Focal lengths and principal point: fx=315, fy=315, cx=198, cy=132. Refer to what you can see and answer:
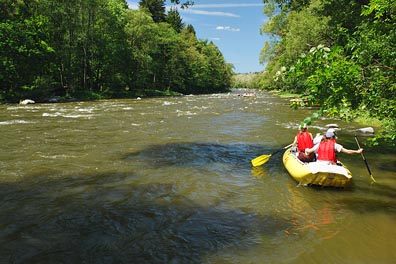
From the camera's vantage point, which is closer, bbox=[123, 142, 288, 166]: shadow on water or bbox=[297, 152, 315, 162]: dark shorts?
bbox=[297, 152, 315, 162]: dark shorts

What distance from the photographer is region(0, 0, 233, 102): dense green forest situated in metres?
29.3

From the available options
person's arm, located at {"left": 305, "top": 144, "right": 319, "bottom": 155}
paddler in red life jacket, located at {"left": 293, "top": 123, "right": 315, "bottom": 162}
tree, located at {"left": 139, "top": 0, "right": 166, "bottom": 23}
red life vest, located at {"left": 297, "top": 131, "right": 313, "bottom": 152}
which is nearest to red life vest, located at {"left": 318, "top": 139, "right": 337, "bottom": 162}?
person's arm, located at {"left": 305, "top": 144, "right": 319, "bottom": 155}

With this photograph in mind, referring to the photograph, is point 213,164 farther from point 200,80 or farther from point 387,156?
point 200,80

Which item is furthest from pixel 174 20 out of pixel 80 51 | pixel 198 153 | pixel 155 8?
pixel 198 153

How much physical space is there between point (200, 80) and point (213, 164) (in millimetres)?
60459

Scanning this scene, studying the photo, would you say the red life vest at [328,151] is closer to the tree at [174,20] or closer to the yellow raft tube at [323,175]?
the yellow raft tube at [323,175]

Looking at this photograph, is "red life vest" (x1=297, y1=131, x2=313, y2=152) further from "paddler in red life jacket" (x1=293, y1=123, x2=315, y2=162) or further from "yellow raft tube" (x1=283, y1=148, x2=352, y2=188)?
"yellow raft tube" (x1=283, y1=148, x2=352, y2=188)

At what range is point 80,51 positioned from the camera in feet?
126

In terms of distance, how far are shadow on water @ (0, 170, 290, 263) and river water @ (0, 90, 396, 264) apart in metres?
0.02

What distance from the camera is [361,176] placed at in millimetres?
8539

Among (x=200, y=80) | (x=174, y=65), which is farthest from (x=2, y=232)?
(x=200, y=80)

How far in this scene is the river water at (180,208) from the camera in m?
4.76

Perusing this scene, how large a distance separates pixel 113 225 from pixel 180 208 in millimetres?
1402

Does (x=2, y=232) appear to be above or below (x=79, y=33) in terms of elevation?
below
